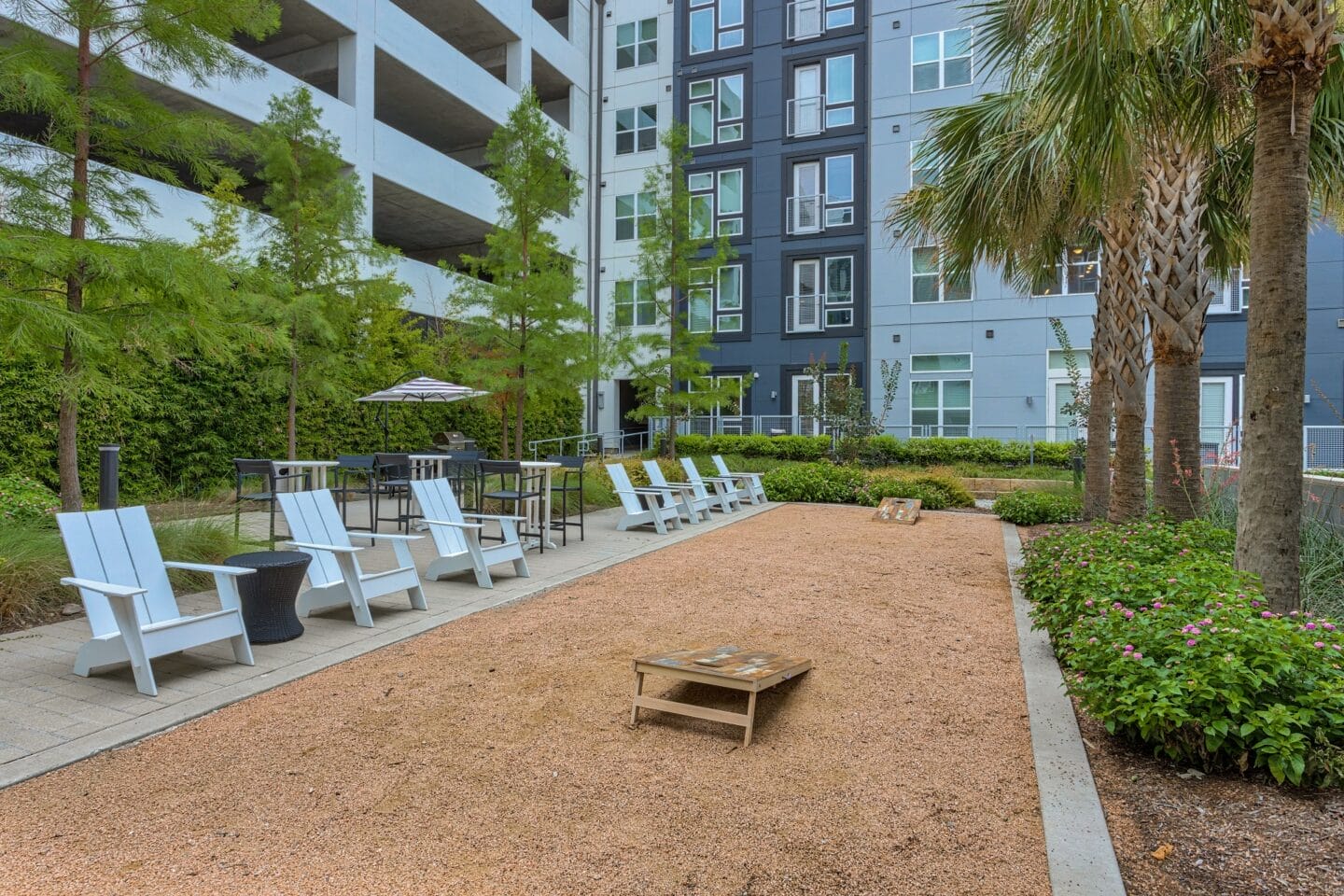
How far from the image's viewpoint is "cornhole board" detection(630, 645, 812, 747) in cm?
362

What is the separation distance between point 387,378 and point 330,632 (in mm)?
10909

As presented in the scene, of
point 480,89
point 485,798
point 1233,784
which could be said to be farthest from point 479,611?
point 480,89

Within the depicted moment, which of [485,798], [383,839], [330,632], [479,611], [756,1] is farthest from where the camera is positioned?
[756,1]

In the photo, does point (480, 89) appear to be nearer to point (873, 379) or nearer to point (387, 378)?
point (387, 378)

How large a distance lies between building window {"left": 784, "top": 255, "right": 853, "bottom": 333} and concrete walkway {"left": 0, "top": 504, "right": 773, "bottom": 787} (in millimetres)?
17923

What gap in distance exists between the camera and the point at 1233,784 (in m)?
3.05

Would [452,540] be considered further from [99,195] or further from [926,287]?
[926,287]

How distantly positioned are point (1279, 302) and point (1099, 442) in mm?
6280

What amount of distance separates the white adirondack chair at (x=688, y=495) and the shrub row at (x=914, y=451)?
6.47 m

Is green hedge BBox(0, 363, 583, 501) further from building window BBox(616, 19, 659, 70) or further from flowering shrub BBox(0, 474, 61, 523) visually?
building window BBox(616, 19, 659, 70)

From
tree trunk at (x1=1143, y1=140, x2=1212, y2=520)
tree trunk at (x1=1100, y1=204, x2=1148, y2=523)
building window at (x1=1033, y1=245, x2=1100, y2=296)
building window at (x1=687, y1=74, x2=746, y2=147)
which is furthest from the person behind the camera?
building window at (x1=687, y1=74, x2=746, y2=147)

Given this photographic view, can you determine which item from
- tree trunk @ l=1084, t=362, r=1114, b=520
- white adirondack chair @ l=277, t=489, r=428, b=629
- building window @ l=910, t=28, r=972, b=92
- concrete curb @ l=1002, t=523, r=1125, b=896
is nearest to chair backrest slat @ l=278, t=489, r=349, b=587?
white adirondack chair @ l=277, t=489, r=428, b=629

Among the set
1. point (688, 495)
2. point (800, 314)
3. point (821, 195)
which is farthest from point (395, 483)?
point (821, 195)

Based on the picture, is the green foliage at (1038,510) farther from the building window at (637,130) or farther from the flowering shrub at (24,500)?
the building window at (637,130)
